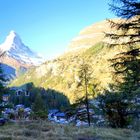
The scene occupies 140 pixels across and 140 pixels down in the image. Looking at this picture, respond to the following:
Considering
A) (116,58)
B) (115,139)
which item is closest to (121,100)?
(116,58)

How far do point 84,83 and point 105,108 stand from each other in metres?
14.8

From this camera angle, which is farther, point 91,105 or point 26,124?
point 91,105

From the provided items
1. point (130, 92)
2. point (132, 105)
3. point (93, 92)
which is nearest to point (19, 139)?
point (130, 92)

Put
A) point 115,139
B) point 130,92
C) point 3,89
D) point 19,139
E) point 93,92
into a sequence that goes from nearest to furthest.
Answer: point 19,139, point 115,139, point 130,92, point 3,89, point 93,92

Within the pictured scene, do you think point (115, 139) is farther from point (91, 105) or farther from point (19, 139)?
point (91, 105)

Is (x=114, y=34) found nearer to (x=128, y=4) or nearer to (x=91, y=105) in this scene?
(x=128, y=4)

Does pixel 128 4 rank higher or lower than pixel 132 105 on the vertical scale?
higher

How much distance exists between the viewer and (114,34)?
21.4 meters

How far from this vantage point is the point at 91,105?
52812mm

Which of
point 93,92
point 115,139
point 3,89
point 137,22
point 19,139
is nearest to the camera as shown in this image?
point 19,139

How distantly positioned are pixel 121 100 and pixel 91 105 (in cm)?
1511

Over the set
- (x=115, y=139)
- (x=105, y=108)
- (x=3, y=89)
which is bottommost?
(x=115, y=139)

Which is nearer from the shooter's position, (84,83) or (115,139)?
(115,139)

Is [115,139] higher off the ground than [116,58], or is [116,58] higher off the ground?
[116,58]
